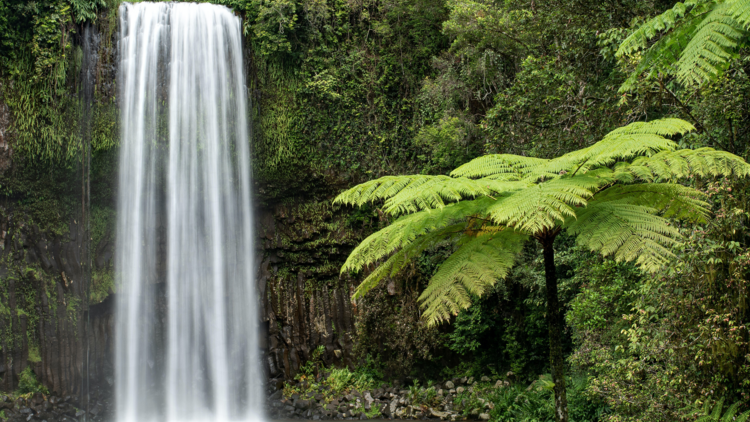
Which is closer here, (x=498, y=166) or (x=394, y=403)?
(x=498, y=166)

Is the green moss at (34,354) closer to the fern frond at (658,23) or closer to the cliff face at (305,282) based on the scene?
the cliff face at (305,282)

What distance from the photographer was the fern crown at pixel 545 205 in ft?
11.6

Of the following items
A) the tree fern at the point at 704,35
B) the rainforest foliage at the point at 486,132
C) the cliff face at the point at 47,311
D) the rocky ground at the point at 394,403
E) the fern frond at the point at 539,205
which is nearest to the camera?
the tree fern at the point at 704,35

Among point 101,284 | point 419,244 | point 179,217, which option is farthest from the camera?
point 179,217

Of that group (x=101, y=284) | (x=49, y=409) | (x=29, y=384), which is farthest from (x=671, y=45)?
(x=29, y=384)

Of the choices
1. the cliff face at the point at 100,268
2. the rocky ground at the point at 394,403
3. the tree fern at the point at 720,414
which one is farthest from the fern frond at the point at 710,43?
the cliff face at the point at 100,268

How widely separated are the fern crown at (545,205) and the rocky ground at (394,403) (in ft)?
21.7

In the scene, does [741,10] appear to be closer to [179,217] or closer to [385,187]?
[385,187]

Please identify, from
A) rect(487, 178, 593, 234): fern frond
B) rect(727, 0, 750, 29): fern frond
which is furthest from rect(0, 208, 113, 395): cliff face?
rect(727, 0, 750, 29): fern frond

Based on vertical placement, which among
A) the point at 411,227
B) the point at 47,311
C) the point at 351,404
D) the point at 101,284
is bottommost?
the point at 351,404

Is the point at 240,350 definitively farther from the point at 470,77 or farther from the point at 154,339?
the point at 470,77

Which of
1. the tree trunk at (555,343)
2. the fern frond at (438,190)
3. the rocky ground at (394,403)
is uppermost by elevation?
the fern frond at (438,190)

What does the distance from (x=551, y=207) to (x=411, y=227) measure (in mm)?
1236

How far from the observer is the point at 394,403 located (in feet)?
36.1
